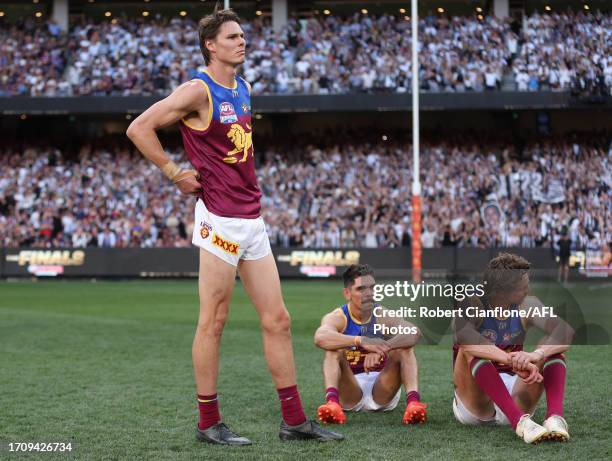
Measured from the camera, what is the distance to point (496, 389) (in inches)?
222

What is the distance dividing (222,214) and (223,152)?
0.36m

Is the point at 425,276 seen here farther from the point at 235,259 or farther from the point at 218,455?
the point at 218,455

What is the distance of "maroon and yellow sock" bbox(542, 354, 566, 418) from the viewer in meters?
5.59

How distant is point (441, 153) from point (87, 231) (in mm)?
11615

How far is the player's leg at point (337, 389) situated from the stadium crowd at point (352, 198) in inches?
794

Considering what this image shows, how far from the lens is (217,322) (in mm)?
5637

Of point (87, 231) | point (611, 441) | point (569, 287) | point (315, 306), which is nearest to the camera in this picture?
point (569, 287)

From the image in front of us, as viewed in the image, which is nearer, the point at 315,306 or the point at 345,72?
the point at 315,306

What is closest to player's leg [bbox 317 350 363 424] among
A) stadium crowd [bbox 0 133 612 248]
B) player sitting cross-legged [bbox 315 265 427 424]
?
player sitting cross-legged [bbox 315 265 427 424]

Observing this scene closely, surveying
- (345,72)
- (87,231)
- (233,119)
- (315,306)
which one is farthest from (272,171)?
(233,119)

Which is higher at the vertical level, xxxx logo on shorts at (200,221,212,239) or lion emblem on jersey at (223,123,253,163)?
lion emblem on jersey at (223,123,253,163)

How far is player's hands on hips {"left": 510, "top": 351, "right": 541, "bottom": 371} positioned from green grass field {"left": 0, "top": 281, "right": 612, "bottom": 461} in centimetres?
46

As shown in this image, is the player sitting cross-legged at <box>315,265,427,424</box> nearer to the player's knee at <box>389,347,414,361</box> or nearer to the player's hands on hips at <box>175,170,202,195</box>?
the player's knee at <box>389,347,414,361</box>

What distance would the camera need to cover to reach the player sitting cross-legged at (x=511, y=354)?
5.23 meters
